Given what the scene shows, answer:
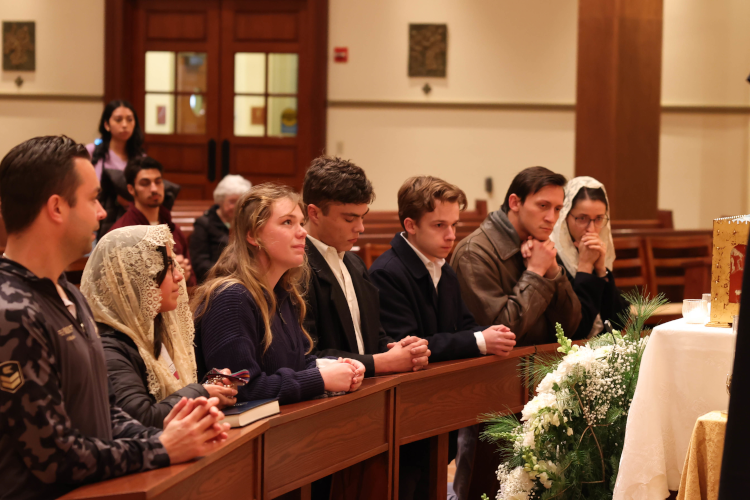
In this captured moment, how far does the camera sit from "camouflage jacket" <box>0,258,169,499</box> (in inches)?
55.5

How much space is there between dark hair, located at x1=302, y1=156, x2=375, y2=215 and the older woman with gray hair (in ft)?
7.64

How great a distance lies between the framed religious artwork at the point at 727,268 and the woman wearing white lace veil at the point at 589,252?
1263mm

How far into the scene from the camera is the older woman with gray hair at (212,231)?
510cm

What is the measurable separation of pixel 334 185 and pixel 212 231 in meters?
2.59

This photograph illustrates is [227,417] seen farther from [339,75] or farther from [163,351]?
[339,75]

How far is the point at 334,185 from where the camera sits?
9.04 feet

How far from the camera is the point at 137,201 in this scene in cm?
440

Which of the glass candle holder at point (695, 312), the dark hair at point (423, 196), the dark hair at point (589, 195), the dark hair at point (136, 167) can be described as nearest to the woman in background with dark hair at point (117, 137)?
the dark hair at point (136, 167)

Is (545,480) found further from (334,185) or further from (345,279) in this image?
(334,185)

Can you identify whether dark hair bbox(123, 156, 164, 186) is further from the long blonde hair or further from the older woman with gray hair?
the long blonde hair

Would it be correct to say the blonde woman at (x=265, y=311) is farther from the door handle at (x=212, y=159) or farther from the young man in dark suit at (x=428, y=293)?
the door handle at (x=212, y=159)

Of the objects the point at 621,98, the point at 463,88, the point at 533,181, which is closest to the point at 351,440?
the point at 533,181

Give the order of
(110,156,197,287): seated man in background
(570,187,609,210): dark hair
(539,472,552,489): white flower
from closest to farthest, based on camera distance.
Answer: (539,472,552,489): white flower → (570,187,609,210): dark hair → (110,156,197,287): seated man in background

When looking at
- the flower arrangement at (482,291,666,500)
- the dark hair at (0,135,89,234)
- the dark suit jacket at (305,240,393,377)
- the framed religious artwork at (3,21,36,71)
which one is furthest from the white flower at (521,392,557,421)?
the framed religious artwork at (3,21,36,71)
